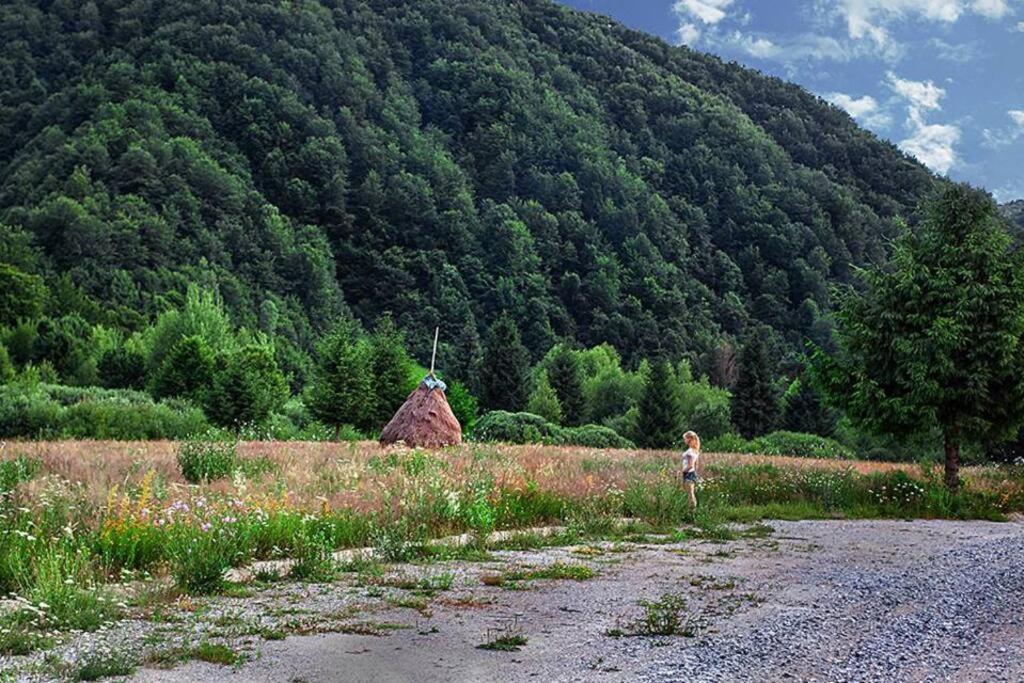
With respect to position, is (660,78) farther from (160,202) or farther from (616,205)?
(160,202)

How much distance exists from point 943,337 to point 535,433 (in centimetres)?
1900

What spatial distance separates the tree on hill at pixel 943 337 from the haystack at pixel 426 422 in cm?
951

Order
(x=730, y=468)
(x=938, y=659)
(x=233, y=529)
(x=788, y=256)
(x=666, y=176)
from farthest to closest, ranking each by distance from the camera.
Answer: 1. (x=666, y=176)
2. (x=788, y=256)
3. (x=730, y=468)
4. (x=233, y=529)
5. (x=938, y=659)

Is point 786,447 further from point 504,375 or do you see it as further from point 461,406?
point 504,375

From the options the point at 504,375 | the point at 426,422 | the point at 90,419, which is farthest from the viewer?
the point at 504,375

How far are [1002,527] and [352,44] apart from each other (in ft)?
493

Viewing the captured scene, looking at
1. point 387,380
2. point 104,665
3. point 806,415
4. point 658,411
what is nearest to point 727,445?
point 658,411

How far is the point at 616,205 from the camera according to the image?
132 m

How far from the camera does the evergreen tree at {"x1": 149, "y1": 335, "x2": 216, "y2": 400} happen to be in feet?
163

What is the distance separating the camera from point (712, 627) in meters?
7.50

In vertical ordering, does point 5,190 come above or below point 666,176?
below

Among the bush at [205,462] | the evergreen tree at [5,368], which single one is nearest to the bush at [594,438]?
the bush at [205,462]

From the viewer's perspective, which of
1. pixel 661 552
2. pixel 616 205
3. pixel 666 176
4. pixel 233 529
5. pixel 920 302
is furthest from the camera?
pixel 666 176

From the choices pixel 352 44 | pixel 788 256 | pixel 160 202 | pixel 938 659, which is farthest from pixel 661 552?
pixel 352 44
